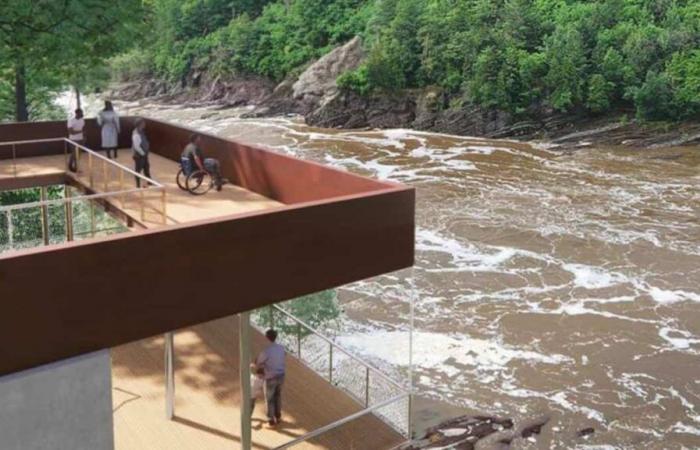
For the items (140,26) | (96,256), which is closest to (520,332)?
(140,26)

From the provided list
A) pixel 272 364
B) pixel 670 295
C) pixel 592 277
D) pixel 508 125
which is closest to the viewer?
pixel 272 364

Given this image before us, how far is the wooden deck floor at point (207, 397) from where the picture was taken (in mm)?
11430

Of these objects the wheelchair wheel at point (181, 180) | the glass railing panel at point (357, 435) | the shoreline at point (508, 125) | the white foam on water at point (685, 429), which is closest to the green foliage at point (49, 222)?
the wheelchair wheel at point (181, 180)

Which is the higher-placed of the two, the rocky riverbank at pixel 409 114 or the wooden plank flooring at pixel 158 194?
the wooden plank flooring at pixel 158 194

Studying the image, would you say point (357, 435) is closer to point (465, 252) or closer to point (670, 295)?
point (670, 295)

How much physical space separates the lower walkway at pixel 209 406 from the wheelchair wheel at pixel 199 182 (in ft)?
9.26

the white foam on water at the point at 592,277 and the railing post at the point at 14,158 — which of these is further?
the white foam on water at the point at 592,277

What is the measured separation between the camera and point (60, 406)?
7.72 meters

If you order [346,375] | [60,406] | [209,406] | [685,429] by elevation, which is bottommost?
[685,429]

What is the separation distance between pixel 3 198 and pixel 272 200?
1313 centimetres

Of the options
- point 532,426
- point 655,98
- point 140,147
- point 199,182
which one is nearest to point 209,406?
point 199,182

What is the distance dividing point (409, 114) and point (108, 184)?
48942 millimetres

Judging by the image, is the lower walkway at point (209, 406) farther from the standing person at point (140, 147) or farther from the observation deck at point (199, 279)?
the standing person at point (140, 147)

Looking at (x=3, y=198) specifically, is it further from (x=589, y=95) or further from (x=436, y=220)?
(x=589, y=95)
